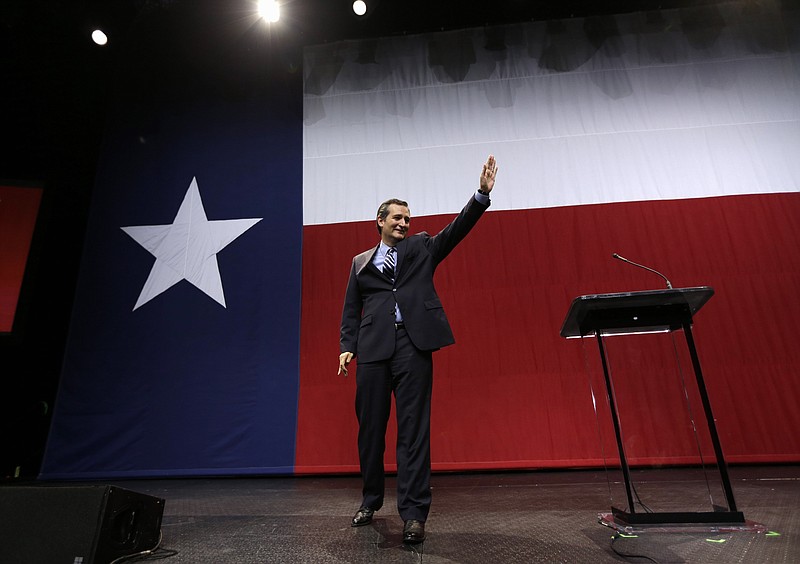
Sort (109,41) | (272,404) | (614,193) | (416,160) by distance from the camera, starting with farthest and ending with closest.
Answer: (109,41), (416,160), (614,193), (272,404)

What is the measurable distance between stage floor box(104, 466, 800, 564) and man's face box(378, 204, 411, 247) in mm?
1054

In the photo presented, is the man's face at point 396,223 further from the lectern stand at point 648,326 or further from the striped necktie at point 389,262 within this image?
the lectern stand at point 648,326

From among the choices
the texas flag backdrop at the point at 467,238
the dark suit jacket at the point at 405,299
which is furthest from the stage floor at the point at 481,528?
the texas flag backdrop at the point at 467,238

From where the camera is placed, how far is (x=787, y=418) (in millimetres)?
2910

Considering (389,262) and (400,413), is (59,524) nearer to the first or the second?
(400,413)

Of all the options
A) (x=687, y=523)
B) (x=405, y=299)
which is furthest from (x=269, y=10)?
(x=687, y=523)

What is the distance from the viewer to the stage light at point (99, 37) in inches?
158

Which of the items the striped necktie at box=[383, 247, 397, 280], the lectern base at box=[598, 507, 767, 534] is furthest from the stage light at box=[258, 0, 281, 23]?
the lectern base at box=[598, 507, 767, 534]

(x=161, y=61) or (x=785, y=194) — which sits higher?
(x=161, y=61)

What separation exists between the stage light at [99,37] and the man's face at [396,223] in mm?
3916

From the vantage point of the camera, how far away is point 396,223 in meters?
1.79

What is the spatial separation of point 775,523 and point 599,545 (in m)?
0.66

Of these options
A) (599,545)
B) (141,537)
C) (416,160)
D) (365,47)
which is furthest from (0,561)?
(365,47)

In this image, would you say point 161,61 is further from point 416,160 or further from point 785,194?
point 785,194
